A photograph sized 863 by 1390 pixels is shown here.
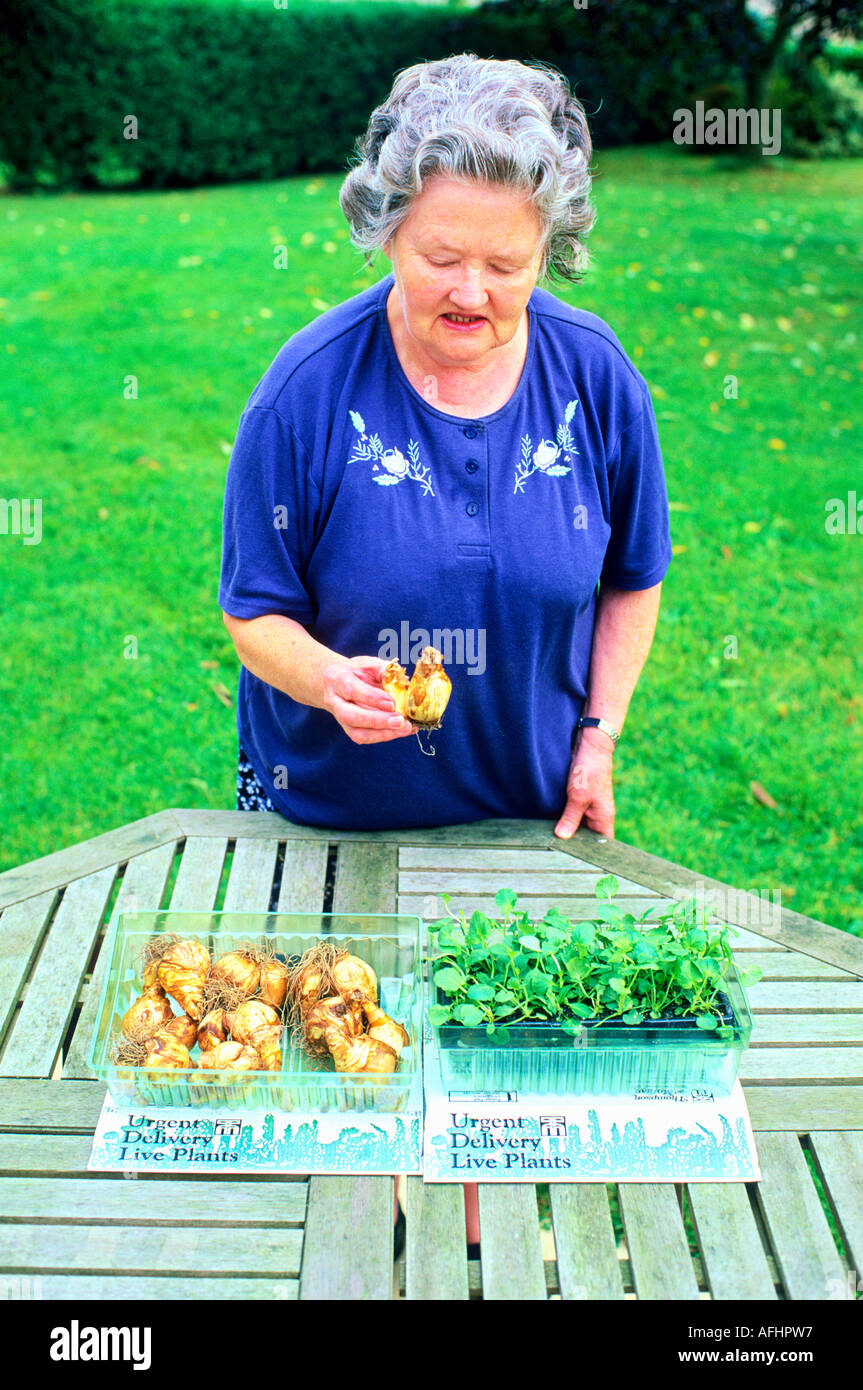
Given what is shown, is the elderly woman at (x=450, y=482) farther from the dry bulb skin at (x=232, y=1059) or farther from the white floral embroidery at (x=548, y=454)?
the dry bulb skin at (x=232, y=1059)

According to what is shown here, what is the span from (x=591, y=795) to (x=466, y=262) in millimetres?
1001

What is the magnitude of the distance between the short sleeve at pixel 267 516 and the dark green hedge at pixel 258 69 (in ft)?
35.8

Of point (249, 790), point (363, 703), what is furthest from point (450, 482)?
point (249, 790)

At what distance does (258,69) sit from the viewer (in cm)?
1207

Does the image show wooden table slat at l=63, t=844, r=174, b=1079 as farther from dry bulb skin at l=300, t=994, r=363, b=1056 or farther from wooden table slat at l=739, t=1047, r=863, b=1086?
wooden table slat at l=739, t=1047, r=863, b=1086

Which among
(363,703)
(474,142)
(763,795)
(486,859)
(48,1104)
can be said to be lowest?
(763,795)

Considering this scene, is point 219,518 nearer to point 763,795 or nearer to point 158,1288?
point 763,795

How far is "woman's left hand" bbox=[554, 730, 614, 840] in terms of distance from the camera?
2.23m

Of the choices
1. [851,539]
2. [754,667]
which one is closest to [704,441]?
[851,539]

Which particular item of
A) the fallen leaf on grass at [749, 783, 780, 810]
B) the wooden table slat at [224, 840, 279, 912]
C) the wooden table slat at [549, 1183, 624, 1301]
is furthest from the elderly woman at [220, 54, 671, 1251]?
the fallen leaf on grass at [749, 783, 780, 810]

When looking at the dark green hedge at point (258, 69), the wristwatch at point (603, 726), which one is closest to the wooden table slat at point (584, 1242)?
the wristwatch at point (603, 726)

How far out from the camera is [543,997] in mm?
1537
